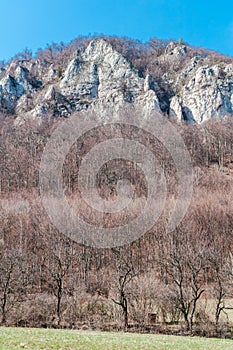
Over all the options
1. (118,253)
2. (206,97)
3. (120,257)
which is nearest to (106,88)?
(206,97)

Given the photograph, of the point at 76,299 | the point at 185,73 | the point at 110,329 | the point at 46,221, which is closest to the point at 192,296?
the point at 110,329

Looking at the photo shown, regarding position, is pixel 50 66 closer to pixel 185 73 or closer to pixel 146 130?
pixel 185 73

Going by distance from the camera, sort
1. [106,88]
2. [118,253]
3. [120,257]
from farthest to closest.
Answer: [106,88], [118,253], [120,257]

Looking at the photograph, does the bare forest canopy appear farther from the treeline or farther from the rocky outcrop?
the rocky outcrop

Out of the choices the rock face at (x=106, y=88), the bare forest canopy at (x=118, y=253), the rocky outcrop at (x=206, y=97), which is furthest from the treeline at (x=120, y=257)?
the rock face at (x=106, y=88)

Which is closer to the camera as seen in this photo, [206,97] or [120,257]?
[120,257]

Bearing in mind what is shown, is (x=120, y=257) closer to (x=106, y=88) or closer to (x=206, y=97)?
(x=206, y=97)

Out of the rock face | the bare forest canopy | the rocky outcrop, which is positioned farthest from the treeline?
the rock face

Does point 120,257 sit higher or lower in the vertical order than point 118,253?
lower
